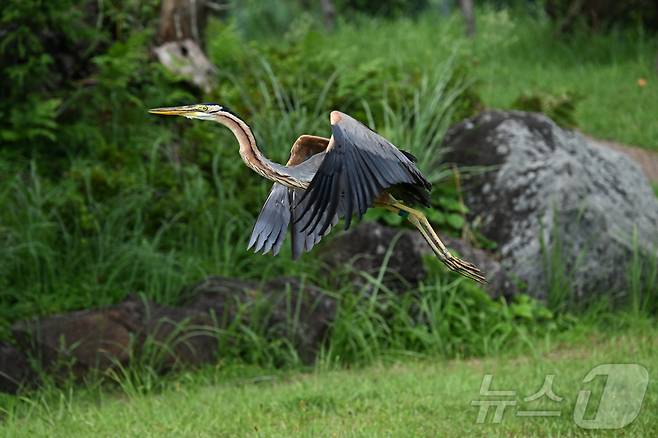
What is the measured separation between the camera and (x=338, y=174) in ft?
10.2

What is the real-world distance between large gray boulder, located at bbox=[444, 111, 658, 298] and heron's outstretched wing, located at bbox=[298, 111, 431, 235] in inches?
191

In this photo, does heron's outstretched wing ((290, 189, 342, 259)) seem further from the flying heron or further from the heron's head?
the heron's head

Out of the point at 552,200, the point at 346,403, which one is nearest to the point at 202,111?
the point at 346,403

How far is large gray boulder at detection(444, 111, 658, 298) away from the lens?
7891 mm

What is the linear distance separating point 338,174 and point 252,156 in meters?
0.26

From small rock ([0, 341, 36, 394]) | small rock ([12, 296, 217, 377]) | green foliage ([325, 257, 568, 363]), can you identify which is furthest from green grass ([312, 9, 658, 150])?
small rock ([0, 341, 36, 394])

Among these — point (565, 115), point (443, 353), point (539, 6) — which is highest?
point (539, 6)

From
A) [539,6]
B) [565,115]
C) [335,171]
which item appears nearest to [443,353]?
[565,115]

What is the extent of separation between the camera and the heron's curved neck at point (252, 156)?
3182mm

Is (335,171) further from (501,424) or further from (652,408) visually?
(652,408)

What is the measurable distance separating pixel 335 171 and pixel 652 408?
3.08 meters

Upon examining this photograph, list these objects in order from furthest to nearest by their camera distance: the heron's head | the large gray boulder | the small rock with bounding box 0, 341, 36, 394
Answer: the large gray boulder → the small rock with bounding box 0, 341, 36, 394 → the heron's head

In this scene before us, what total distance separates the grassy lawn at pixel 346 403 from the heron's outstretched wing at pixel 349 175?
2.29 metres

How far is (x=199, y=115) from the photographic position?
3.21m
